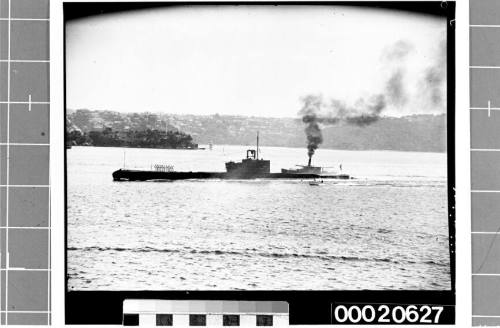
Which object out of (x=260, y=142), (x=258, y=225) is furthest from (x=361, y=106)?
(x=258, y=225)

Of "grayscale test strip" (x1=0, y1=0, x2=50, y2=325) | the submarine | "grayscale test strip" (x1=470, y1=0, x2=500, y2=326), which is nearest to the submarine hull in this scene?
the submarine

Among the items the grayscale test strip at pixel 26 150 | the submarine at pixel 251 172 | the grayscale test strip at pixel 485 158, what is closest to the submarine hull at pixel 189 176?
the submarine at pixel 251 172

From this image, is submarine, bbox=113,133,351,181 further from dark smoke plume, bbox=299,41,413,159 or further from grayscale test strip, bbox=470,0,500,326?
grayscale test strip, bbox=470,0,500,326

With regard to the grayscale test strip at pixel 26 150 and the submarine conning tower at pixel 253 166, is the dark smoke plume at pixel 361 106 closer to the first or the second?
the submarine conning tower at pixel 253 166

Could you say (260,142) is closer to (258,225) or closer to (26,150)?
(258,225)

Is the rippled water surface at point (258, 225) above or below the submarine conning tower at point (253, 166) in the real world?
below

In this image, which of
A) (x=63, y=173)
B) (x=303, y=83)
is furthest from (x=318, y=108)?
(x=63, y=173)
